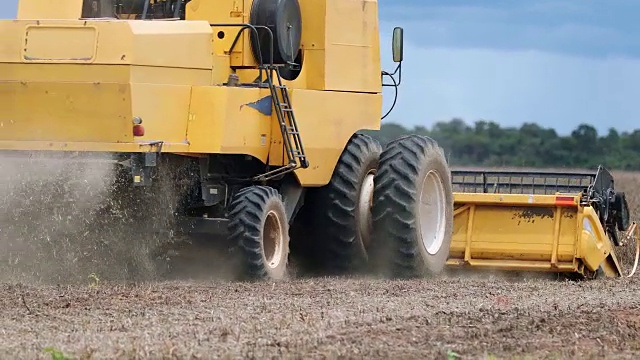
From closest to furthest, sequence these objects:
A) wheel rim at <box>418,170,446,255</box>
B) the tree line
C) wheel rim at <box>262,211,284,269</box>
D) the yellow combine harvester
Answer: wheel rim at <box>262,211,284,269</box> < wheel rim at <box>418,170,446,255</box> < the yellow combine harvester < the tree line

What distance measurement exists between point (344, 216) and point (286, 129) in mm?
1392

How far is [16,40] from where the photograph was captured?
10828 mm

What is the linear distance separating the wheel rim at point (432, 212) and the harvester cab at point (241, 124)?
21 millimetres

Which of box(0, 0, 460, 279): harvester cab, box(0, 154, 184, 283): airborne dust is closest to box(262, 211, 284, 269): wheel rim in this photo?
box(0, 0, 460, 279): harvester cab

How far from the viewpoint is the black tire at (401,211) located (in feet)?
42.3

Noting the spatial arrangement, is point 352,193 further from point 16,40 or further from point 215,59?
point 16,40

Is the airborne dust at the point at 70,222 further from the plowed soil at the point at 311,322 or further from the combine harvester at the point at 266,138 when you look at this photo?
the plowed soil at the point at 311,322

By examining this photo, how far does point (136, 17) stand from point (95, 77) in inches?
67.5

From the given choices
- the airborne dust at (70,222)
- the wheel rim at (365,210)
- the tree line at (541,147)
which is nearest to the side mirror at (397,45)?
the wheel rim at (365,210)

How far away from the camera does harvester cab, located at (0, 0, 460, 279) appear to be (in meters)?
10.7

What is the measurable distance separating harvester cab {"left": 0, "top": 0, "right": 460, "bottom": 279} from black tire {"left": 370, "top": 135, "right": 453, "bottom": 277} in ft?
0.04

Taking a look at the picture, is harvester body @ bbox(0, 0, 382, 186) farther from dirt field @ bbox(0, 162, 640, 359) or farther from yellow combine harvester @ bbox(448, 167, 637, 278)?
yellow combine harvester @ bbox(448, 167, 637, 278)

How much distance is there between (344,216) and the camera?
42.1 feet

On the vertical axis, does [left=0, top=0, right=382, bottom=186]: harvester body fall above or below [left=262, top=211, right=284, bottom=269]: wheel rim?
above
